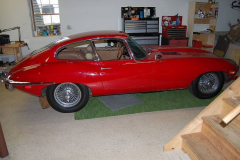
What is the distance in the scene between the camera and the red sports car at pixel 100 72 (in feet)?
11.4

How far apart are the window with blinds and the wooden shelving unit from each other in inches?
175

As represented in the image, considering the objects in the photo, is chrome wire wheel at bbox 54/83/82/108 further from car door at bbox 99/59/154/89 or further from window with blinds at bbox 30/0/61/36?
window with blinds at bbox 30/0/61/36

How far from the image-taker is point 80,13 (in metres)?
6.62

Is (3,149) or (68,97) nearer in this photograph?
(3,149)

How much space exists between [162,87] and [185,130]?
4.41ft

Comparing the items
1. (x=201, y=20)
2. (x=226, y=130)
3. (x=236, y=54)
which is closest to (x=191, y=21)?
(x=201, y=20)

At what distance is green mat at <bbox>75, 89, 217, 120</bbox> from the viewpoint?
375cm

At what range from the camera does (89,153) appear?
2756 mm

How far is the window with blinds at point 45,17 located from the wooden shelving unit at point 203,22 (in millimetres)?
4456

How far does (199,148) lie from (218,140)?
0.23 m

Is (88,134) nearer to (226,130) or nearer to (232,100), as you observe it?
(226,130)

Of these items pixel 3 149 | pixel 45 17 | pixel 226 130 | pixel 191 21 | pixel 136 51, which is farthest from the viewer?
pixel 191 21

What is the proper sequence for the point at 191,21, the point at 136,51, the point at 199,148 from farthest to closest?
the point at 191,21 → the point at 136,51 → the point at 199,148

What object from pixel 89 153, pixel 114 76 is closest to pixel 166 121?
pixel 114 76
